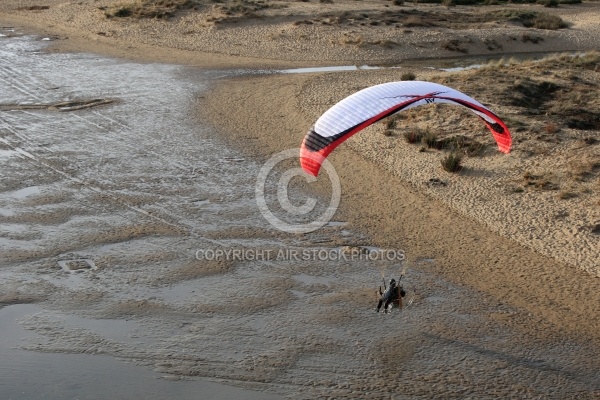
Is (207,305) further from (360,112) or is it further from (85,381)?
(360,112)

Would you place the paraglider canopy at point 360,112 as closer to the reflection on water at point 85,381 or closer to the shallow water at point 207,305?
the shallow water at point 207,305

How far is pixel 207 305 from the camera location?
49.3 ft

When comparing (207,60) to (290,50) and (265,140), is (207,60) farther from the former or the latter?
(265,140)

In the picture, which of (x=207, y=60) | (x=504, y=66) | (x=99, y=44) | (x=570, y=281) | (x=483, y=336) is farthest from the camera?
(x=99, y=44)

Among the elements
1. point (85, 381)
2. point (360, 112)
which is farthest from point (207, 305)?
point (360, 112)

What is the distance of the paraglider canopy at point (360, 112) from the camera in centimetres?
1440

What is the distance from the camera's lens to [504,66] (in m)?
32.2

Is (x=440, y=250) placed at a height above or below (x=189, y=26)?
below

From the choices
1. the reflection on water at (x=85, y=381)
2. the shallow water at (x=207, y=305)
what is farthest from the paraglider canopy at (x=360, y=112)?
the reflection on water at (x=85, y=381)

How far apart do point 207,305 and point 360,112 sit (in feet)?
15.2

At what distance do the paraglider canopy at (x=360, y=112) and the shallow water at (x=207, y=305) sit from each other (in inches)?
116

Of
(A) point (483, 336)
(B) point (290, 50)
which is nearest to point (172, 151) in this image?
(A) point (483, 336)

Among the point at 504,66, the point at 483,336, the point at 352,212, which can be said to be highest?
the point at 504,66

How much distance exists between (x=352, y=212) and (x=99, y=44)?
2328 cm
